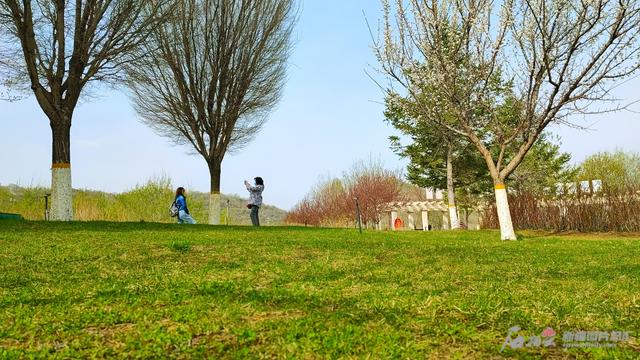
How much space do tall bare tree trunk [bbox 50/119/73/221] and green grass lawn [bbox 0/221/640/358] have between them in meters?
8.94

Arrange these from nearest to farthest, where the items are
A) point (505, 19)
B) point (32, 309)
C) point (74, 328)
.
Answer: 1. point (74, 328)
2. point (32, 309)
3. point (505, 19)

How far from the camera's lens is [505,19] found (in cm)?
1480

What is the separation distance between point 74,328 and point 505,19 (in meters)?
14.5

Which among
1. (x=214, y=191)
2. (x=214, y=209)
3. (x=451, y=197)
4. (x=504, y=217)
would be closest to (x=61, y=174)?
(x=214, y=191)

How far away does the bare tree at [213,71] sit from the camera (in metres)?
21.1

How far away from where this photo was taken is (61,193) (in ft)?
Answer: 52.2

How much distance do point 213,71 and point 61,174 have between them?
7912mm

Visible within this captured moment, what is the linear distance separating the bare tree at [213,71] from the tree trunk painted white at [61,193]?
5961mm

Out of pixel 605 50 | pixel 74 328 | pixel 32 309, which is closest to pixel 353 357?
pixel 74 328

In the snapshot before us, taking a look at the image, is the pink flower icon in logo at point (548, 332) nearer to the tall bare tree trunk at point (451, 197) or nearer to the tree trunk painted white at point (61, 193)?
the tree trunk painted white at point (61, 193)

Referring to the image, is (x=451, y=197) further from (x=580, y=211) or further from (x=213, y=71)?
(x=213, y=71)

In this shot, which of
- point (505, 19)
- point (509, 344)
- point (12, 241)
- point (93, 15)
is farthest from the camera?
point (93, 15)

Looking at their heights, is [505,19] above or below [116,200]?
above

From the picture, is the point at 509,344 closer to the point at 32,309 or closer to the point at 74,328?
the point at 74,328
